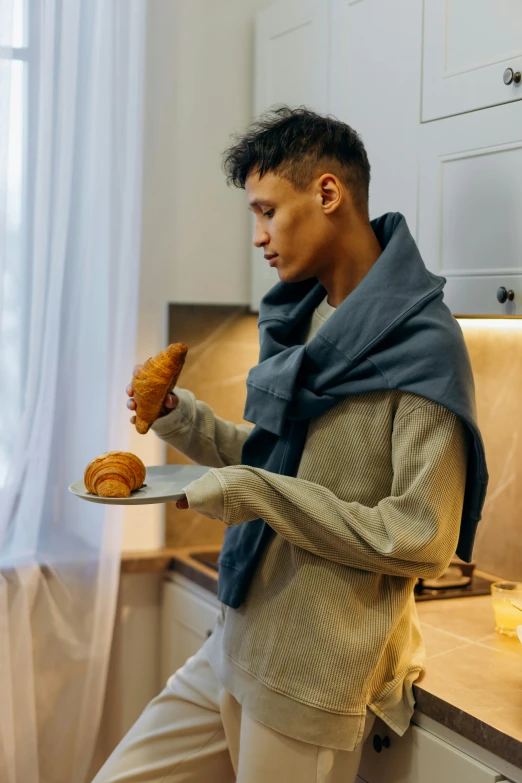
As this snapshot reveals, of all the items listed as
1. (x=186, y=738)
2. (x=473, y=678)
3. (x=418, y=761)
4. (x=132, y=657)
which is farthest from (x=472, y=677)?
(x=132, y=657)

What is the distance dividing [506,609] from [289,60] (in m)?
1.35

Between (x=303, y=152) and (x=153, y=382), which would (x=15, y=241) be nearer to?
(x=153, y=382)

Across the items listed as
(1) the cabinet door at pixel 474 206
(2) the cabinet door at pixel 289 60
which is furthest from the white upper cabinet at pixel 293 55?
(1) the cabinet door at pixel 474 206

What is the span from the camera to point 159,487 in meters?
1.40

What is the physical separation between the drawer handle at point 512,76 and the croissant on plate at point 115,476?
87 cm

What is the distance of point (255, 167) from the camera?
4.38 feet

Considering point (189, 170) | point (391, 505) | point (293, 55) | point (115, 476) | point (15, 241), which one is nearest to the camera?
point (391, 505)

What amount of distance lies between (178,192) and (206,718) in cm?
127

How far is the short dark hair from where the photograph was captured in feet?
4.28

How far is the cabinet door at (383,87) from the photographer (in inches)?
66.1

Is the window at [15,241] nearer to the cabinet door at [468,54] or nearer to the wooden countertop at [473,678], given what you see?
the cabinet door at [468,54]

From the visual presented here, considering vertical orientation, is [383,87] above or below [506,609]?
above

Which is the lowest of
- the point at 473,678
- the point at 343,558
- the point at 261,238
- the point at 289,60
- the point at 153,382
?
the point at 473,678

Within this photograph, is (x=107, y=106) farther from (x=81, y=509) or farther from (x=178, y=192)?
(x=81, y=509)
